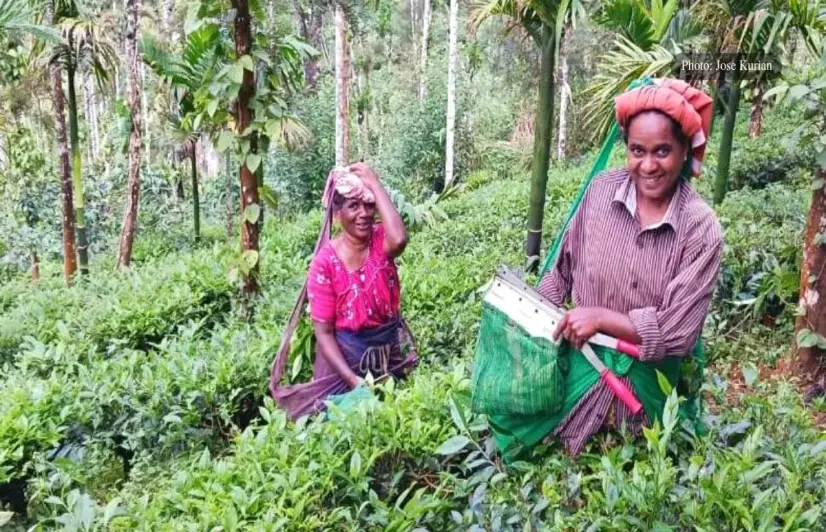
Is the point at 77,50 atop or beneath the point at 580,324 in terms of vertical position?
atop

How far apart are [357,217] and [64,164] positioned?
259 inches

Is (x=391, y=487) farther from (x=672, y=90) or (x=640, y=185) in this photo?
(x=672, y=90)

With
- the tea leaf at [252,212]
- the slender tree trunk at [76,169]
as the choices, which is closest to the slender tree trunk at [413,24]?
the slender tree trunk at [76,169]

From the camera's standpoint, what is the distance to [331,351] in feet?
10.4

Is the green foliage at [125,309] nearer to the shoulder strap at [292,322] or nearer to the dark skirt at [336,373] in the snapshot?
the shoulder strap at [292,322]

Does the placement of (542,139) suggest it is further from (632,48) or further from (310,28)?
(310,28)

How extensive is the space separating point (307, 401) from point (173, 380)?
75 cm

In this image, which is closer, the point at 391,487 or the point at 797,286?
the point at 391,487

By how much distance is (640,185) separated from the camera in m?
2.02

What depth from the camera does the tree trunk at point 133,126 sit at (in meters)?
8.34

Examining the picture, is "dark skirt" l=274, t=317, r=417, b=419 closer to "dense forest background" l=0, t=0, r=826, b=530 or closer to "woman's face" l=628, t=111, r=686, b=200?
"dense forest background" l=0, t=0, r=826, b=530

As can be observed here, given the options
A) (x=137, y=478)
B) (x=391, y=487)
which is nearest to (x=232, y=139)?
(x=137, y=478)

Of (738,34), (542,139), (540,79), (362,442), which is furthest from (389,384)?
(738,34)

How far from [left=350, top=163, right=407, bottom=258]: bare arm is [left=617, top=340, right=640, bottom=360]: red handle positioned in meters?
1.41
